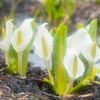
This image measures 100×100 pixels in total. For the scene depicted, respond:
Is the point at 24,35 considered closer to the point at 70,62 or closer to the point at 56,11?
the point at 70,62

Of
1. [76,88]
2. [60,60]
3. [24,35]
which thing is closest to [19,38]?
[24,35]

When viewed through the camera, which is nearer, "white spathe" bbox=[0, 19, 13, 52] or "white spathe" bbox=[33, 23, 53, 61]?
"white spathe" bbox=[33, 23, 53, 61]

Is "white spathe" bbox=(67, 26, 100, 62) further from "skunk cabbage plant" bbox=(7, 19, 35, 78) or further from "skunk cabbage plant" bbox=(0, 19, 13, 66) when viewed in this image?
"skunk cabbage plant" bbox=(0, 19, 13, 66)

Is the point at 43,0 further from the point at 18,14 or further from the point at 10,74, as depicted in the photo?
the point at 10,74

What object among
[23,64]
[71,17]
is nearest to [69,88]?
[23,64]

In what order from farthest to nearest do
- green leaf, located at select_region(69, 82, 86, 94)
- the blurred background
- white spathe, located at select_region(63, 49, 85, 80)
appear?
the blurred background, green leaf, located at select_region(69, 82, 86, 94), white spathe, located at select_region(63, 49, 85, 80)

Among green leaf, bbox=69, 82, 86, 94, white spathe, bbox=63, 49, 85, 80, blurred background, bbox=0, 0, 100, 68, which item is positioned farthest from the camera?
blurred background, bbox=0, 0, 100, 68

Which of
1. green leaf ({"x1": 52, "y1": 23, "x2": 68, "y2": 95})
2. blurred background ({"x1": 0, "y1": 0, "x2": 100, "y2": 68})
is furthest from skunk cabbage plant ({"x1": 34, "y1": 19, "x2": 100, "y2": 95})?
blurred background ({"x1": 0, "y1": 0, "x2": 100, "y2": 68})
